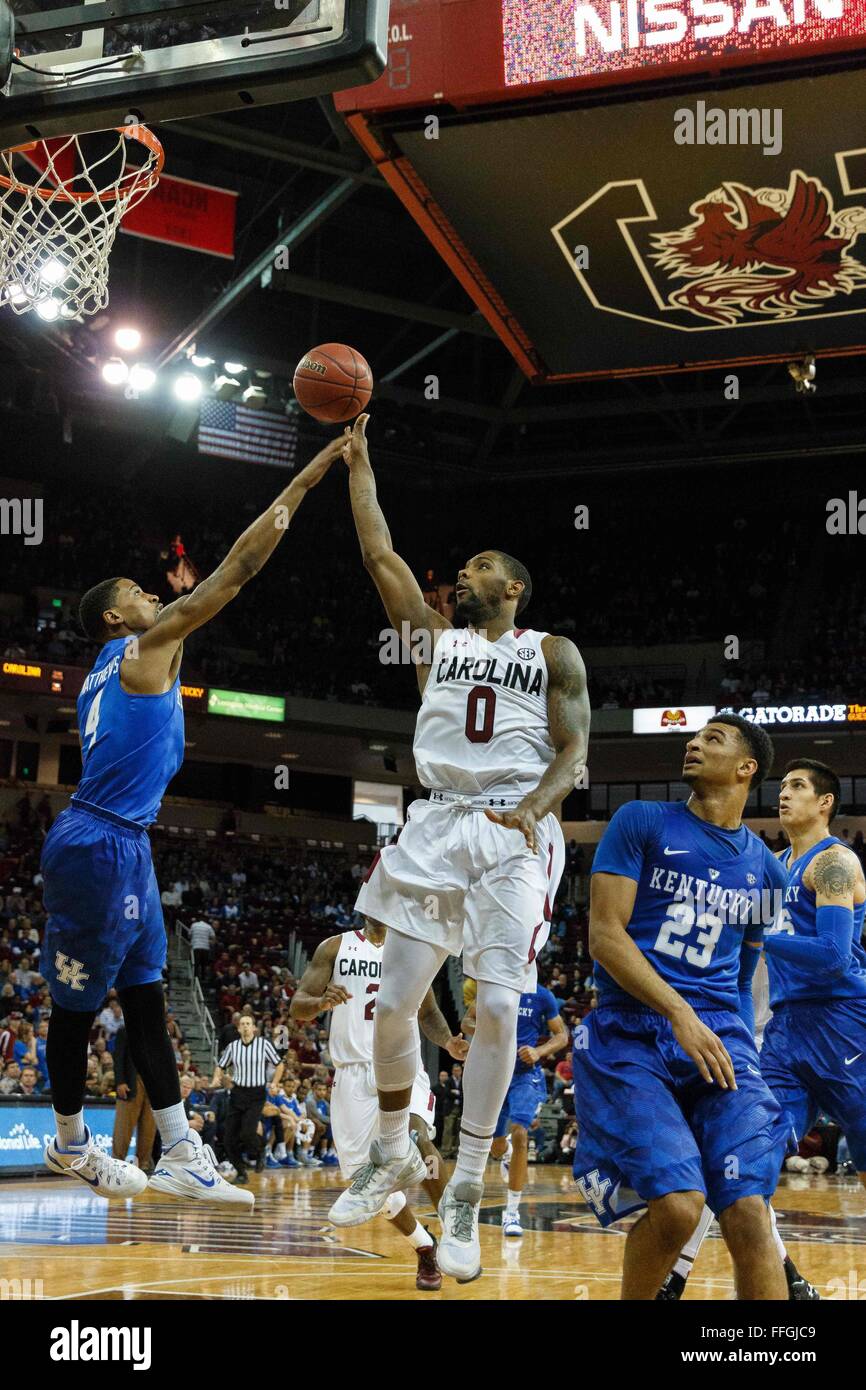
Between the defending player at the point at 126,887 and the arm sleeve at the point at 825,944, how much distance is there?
8.93 feet

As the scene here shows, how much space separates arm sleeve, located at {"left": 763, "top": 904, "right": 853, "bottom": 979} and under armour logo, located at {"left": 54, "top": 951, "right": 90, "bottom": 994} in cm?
314

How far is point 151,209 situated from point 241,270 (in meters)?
5.44

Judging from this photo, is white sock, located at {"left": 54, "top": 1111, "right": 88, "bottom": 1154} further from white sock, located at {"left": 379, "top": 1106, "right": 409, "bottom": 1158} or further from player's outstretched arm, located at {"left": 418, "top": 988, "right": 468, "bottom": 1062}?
Answer: player's outstretched arm, located at {"left": 418, "top": 988, "right": 468, "bottom": 1062}

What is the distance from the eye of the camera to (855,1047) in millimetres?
6500

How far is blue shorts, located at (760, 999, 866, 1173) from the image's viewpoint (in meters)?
6.43

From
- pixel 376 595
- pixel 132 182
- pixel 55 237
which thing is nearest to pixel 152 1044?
pixel 55 237

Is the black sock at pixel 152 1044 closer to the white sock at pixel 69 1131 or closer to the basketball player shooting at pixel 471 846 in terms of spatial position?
the white sock at pixel 69 1131

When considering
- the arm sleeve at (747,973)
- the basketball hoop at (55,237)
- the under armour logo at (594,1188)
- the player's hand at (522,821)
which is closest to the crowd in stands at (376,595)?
the basketball hoop at (55,237)

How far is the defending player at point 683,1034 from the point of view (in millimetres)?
4527

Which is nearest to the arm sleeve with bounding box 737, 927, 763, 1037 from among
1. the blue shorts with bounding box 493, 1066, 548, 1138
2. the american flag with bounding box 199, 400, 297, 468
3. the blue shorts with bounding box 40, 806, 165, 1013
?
the blue shorts with bounding box 40, 806, 165, 1013

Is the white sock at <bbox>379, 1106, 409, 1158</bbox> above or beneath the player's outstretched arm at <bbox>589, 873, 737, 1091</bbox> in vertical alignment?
beneath

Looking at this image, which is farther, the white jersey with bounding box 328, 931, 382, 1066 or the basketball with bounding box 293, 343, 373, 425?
the white jersey with bounding box 328, 931, 382, 1066

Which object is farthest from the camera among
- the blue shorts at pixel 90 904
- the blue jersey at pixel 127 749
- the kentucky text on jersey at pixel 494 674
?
the kentucky text on jersey at pixel 494 674

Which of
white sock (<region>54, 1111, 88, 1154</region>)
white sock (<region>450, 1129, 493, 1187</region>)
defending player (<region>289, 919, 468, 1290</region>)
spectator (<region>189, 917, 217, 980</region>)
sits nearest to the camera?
white sock (<region>450, 1129, 493, 1187</region>)
